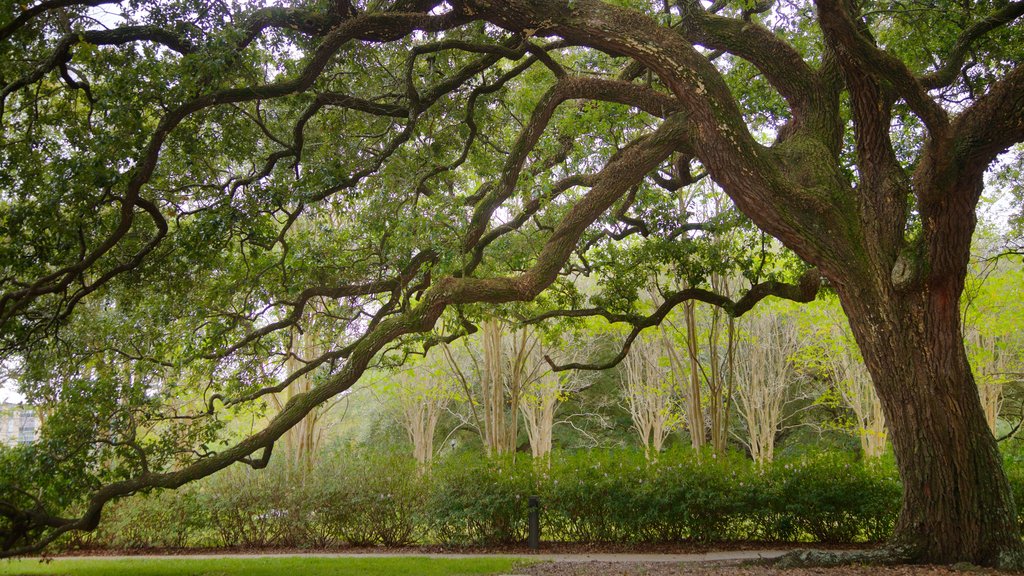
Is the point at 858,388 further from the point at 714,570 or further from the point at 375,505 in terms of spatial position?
the point at 714,570

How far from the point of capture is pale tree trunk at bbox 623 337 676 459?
2111 centimetres

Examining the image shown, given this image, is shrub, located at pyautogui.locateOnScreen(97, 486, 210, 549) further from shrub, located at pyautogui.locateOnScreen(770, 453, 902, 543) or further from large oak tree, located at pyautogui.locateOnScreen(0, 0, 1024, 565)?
shrub, located at pyautogui.locateOnScreen(770, 453, 902, 543)

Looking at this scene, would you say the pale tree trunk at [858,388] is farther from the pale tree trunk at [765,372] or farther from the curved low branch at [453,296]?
the curved low branch at [453,296]

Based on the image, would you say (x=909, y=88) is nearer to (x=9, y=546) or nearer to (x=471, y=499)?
(x=471, y=499)

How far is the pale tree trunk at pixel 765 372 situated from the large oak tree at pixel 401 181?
39.8ft

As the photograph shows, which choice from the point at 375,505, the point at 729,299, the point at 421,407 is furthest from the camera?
the point at 421,407

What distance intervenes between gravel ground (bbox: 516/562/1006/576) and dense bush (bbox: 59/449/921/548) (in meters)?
2.29

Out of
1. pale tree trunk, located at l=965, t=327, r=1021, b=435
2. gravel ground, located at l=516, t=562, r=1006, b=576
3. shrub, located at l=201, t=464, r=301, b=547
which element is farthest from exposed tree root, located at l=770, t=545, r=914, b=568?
pale tree trunk, located at l=965, t=327, r=1021, b=435

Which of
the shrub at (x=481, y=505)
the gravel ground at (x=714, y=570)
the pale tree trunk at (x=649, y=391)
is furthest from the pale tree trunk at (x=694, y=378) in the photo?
the pale tree trunk at (x=649, y=391)

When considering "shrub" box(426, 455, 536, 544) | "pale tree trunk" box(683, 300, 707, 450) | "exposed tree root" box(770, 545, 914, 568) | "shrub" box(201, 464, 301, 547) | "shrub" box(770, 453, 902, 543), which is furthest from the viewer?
"pale tree trunk" box(683, 300, 707, 450)

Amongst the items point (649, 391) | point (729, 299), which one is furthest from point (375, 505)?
point (649, 391)

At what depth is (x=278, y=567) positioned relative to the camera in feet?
26.3

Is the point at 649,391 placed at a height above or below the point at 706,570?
above

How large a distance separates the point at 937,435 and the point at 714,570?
232cm
